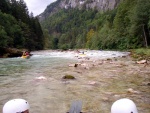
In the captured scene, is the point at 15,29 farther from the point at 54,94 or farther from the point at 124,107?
the point at 124,107

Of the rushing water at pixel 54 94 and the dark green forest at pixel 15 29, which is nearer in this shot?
the rushing water at pixel 54 94

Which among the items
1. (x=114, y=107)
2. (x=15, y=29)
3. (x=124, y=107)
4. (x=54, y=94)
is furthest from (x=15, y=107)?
(x=15, y=29)

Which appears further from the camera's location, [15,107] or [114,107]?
[15,107]

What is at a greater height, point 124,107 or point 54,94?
point 124,107

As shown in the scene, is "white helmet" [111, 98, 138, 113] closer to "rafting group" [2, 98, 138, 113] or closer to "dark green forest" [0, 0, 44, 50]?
"rafting group" [2, 98, 138, 113]

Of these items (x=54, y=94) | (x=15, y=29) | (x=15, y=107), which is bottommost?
(x=54, y=94)

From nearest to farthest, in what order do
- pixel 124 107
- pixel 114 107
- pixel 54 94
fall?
1. pixel 124 107
2. pixel 114 107
3. pixel 54 94

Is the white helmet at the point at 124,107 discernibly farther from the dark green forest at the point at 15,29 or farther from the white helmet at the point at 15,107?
the dark green forest at the point at 15,29

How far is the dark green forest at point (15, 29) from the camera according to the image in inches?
1779

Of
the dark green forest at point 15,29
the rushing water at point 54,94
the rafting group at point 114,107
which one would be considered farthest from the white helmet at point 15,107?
the dark green forest at point 15,29

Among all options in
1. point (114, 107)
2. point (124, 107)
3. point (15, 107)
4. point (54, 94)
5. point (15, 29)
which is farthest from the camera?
point (15, 29)

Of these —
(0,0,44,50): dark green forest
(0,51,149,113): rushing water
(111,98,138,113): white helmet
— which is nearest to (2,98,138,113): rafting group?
(111,98,138,113): white helmet

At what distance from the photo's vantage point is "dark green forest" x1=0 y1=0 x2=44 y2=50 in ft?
148

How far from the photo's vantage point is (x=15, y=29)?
5212 cm
